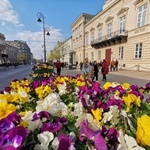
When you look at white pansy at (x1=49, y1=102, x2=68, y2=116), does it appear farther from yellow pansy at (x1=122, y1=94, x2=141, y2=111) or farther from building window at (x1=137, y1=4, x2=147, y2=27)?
building window at (x1=137, y1=4, x2=147, y2=27)

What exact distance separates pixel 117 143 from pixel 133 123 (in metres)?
0.34

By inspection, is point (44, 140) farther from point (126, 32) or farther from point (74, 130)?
point (126, 32)

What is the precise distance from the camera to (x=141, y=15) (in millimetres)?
22078

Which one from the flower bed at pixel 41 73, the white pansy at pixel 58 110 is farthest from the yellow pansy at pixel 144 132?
the flower bed at pixel 41 73

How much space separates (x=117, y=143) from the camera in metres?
0.88

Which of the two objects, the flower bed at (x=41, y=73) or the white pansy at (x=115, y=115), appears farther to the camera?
the flower bed at (x=41, y=73)

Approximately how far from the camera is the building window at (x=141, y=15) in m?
21.4

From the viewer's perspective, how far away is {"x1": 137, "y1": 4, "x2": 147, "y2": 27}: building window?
842 inches

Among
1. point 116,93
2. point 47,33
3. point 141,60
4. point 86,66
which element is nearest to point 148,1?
point 141,60

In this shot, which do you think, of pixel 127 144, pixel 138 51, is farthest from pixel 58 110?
pixel 138 51

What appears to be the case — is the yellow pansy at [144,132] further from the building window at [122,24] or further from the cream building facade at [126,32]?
the building window at [122,24]

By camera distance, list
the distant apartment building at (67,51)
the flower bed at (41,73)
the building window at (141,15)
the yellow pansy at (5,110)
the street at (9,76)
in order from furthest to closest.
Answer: the distant apartment building at (67,51) → the building window at (141,15) → the street at (9,76) → the flower bed at (41,73) → the yellow pansy at (5,110)

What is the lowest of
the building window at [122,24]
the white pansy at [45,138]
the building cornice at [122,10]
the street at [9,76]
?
the street at [9,76]

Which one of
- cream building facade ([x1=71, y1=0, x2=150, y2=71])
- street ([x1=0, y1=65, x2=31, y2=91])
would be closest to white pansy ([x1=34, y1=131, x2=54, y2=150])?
street ([x1=0, y1=65, x2=31, y2=91])
